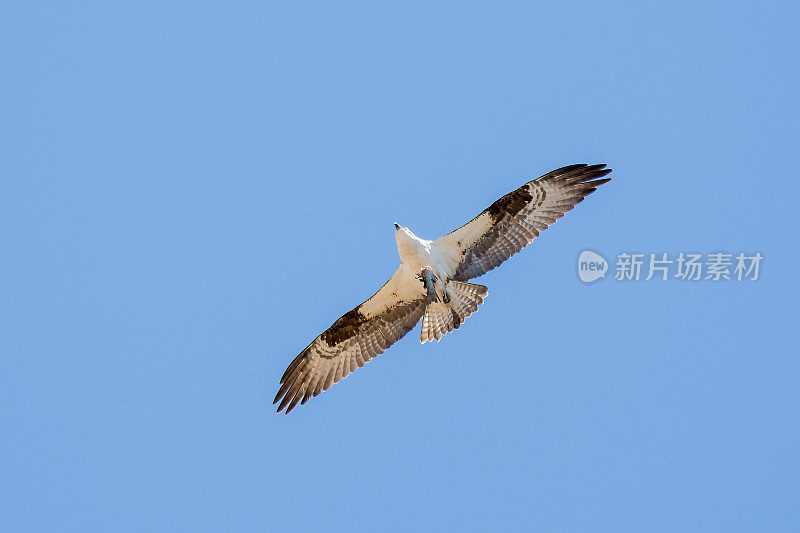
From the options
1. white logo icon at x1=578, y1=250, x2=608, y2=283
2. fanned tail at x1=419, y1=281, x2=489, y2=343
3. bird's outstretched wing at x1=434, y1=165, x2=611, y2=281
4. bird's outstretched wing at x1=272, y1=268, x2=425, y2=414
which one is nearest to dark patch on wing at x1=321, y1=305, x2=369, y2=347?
bird's outstretched wing at x1=272, y1=268, x2=425, y2=414

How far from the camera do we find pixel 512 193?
955 inches

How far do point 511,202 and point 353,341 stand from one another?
316 centimetres

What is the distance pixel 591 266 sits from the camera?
25.7 m

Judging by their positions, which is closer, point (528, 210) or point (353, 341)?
point (528, 210)

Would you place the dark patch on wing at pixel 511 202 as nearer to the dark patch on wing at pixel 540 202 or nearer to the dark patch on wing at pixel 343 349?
the dark patch on wing at pixel 540 202

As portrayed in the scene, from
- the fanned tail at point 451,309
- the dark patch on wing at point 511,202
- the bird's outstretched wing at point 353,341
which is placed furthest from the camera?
the bird's outstretched wing at point 353,341

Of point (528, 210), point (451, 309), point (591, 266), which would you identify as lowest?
point (451, 309)

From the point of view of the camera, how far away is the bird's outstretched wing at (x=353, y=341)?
81.7ft

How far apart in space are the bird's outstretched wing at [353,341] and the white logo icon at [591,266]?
8.46 ft

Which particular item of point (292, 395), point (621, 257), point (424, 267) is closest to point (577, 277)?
point (621, 257)

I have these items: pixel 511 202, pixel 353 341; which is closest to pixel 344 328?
pixel 353 341

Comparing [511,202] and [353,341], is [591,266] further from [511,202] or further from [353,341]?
[353,341]

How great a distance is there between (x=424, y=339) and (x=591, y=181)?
3261 millimetres

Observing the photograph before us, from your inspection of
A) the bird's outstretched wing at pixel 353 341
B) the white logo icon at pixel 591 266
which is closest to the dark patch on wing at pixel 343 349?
the bird's outstretched wing at pixel 353 341
